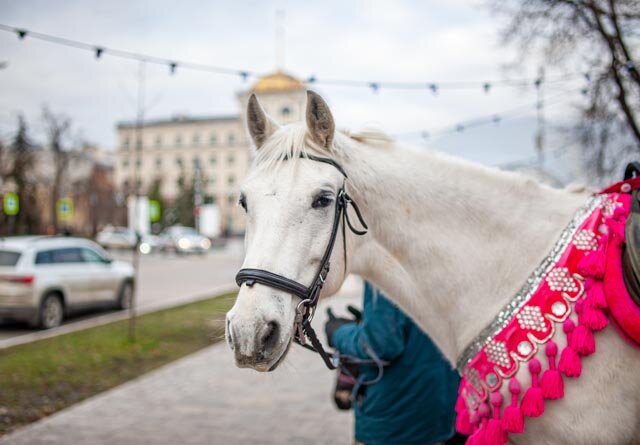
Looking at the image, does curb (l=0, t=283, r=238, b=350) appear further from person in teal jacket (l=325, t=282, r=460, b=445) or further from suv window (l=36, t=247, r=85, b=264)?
person in teal jacket (l=325, t=282, r=460, b=445)

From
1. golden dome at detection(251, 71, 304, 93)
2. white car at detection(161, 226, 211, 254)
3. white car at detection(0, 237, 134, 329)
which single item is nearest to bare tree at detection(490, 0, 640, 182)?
golden dome at detection(251, 71, 304, 93)

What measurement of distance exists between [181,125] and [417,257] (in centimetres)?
8547

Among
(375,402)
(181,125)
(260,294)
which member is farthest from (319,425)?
(181,125)

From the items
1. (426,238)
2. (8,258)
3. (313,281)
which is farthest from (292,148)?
(8,258)

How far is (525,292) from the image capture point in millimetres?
1908

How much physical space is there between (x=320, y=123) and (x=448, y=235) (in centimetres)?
69

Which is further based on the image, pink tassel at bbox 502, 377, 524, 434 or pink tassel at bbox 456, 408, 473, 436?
pink tassel at bbox 456, 408, 473, 436

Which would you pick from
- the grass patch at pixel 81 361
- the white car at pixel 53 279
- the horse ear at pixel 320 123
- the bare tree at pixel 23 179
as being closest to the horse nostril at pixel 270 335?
the horse ear at pixel 320 123

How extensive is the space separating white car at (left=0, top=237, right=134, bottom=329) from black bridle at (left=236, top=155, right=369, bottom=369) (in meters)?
8.86

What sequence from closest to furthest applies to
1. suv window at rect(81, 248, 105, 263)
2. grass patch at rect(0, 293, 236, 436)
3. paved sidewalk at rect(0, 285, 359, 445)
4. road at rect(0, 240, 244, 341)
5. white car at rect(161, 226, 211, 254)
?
paved sidewalk at rect(0, 285, 359, 445), grass patch at rect(0, 293, 236, 436), road at rect(0, 240, 244, 341), suv window at rect(81, 248, 105, 263), white car at rect(161, 226, 211, 254)

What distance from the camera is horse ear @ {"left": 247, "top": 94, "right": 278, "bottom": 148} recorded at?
206 centimetres

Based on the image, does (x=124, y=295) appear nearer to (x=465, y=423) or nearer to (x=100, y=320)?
(x=100, y=320)

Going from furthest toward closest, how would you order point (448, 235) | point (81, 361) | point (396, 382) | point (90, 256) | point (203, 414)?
point (90, 256) < point (81, 361) < point (203, 414) < point (396, 382) < point (448, 235)

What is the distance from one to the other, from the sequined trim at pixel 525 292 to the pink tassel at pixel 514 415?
0.19 meters
